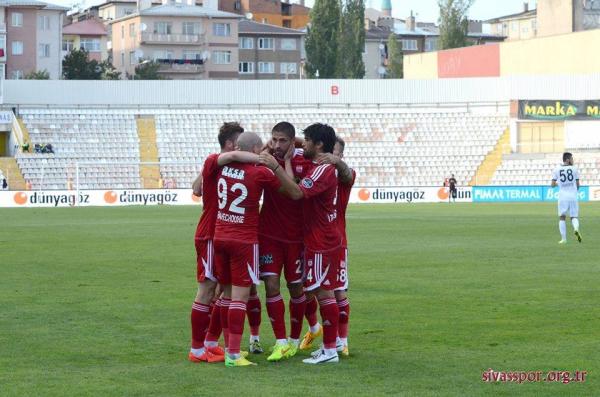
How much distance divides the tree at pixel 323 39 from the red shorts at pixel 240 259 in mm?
101593

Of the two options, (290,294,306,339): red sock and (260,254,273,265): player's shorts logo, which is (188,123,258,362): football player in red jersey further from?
(290,294,306,339): red sock

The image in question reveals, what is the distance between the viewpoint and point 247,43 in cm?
13450

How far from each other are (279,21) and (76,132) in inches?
3151

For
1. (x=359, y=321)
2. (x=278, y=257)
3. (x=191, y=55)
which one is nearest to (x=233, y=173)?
(x=278, y=257)

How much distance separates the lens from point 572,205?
2870 cm

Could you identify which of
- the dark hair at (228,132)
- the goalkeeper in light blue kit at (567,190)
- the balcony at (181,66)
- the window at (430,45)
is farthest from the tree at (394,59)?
the dark hair at (228,132)

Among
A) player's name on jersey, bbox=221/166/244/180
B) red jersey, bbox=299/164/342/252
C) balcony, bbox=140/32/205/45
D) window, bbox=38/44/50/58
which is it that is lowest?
red jersey, bbox=299/164/342/252

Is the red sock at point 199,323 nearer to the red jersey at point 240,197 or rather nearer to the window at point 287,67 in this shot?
the red jersey at point 240,197

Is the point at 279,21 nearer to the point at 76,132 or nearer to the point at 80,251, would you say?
the point at 76,132

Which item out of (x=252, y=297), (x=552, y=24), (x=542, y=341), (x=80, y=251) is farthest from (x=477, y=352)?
(x=552, y=24)

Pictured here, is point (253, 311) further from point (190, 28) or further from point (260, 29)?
point (260, 29)

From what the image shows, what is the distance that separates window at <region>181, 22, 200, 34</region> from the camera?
125125mm

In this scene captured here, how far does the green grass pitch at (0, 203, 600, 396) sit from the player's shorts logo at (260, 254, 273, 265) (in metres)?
0.94

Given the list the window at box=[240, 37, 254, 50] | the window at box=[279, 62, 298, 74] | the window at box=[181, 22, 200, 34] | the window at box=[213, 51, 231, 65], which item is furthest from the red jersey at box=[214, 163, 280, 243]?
the window at box=[279, 62, 298, 74]
